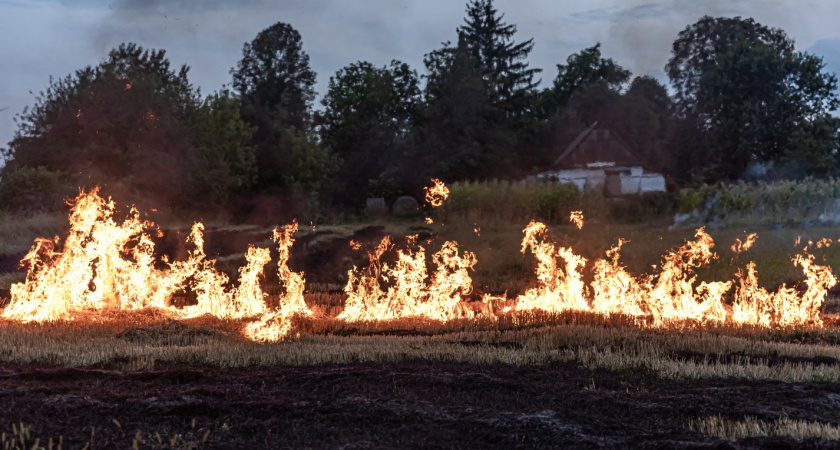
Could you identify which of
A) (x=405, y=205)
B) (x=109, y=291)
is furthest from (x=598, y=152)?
(x=109, y=291)

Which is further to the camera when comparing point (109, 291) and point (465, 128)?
point (465, 128)

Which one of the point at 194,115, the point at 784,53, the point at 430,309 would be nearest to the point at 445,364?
the point at 430,309

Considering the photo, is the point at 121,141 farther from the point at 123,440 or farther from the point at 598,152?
the point at 123,440

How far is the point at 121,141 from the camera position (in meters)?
36.5

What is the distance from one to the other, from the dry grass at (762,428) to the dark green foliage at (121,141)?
2967 cm

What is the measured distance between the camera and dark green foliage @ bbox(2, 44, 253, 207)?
35656 mm

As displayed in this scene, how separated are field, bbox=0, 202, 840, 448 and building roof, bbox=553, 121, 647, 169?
32320 millimetres

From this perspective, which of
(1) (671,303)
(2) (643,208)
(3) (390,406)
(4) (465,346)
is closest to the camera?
(3) (390,406)

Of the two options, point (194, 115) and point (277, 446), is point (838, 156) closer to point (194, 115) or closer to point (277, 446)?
point (194, 115)

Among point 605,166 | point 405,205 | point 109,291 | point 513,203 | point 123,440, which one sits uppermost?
point 605,166

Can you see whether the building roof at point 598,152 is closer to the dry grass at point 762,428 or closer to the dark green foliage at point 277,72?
the dark green foliage at point 277,72

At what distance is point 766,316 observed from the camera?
15.8 meters

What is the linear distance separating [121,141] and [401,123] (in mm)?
20863

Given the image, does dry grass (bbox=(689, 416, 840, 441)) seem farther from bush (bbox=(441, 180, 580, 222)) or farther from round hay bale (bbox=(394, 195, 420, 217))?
round hay bale (bbox=(394, 195, 420, 217))
